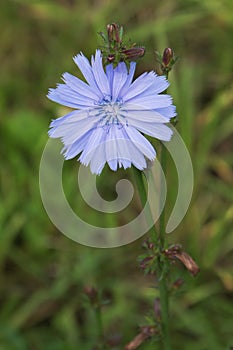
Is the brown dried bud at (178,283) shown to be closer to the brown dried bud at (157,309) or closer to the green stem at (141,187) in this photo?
the brown dried bud at (157,309)

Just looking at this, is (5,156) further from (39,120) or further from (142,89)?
(142,89)

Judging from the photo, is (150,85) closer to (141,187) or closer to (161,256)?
(141,187)

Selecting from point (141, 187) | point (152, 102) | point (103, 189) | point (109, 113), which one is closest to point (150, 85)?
point (152, 102)

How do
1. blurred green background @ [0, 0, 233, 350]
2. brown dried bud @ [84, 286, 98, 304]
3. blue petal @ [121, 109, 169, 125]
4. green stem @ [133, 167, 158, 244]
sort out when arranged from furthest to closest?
blurred green background @ [0, 0, 233, 350] < brown dried bud @ [84, 286, 98, 304] < green stem @ [133, 167, 158, 244] < blue petal @ [121, 109, 169, 125]

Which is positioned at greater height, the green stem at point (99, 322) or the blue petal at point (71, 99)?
the blue petal at point (71, 99)

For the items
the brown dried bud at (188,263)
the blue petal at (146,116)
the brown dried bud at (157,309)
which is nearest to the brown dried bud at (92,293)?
the brown dried bud at (157,309)

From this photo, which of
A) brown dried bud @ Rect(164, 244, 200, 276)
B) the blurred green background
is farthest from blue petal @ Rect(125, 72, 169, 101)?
the blurred green background

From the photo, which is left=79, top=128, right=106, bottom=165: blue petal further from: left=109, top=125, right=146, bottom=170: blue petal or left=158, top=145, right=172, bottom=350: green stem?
left=158, top=145, right=172, bottom=350: green stem
